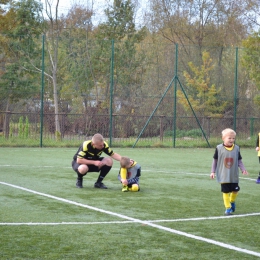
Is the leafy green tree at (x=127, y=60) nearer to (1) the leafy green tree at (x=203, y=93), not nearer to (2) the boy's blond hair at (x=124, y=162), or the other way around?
(1) the leafy green tree at (x=203, y=93)

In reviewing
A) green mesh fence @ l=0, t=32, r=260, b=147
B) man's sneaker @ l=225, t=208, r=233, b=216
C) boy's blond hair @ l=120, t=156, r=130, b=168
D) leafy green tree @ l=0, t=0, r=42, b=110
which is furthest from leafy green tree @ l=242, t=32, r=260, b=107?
man's sneaker @ l=225, t=208, r=233, b=216

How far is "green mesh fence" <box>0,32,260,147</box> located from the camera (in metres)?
25.5

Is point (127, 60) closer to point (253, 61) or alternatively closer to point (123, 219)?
point (253, 61)

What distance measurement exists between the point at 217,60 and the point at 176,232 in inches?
968

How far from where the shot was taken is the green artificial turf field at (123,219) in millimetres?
6035

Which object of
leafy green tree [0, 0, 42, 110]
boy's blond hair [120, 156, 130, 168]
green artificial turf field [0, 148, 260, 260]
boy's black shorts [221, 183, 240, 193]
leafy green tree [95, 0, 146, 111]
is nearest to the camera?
green artificial turf field [0, 148, 260, 260]

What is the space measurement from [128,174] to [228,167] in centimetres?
283

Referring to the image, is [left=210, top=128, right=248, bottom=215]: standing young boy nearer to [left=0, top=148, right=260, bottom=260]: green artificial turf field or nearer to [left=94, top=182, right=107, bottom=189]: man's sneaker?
[left=0, top=148, right=260, bottom=260]: green artificial turf field

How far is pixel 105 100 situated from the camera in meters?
25.9

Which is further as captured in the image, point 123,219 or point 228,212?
point 228,212

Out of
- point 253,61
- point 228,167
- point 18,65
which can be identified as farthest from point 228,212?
point 253,61

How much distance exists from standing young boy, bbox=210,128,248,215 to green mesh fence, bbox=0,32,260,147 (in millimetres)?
16406

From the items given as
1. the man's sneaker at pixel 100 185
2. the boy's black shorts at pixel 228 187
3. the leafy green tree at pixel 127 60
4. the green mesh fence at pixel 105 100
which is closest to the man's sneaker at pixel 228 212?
the boy's black shorts at pixel 228 187

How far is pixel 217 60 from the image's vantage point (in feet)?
101
